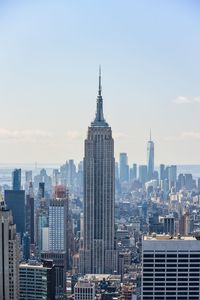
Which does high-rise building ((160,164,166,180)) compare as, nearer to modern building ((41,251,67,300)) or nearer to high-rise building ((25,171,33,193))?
high-rise building ((25,171,33,193))

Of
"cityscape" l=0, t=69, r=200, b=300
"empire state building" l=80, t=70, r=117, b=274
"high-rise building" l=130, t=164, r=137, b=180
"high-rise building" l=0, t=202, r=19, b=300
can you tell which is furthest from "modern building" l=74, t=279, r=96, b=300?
"high-rise building" l=130, t=164, r=137, b=180

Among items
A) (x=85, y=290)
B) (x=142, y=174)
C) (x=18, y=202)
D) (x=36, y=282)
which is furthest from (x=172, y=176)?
(x=36, y=282)

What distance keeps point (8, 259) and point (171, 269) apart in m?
1.23

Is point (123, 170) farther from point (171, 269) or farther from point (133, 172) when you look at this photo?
point (171, 269)

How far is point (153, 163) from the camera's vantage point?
965cm

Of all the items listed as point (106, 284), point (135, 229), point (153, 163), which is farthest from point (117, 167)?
point (106, 284)

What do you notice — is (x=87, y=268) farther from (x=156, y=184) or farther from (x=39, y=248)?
(x=156, y=184)

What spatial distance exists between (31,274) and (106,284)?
5.99 ft

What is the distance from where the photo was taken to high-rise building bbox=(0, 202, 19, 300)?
172 inches

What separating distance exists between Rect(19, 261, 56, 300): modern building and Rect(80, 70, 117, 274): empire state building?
12.8ft

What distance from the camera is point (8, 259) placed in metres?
4.39

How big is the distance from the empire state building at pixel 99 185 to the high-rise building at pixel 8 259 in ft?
15.7

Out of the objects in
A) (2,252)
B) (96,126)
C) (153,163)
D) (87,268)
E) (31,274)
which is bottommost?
(87,268)

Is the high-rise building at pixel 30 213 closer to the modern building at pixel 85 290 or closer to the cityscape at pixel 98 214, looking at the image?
the cityscape at pixel 98 214
